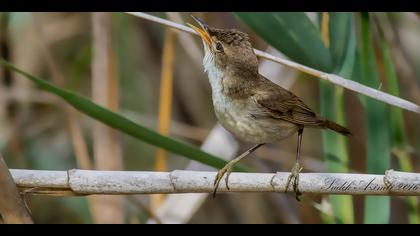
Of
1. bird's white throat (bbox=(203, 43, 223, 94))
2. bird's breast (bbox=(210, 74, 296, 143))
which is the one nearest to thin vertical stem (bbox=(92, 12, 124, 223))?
bird's white throat (bbox=(203, 43, 223, 94))

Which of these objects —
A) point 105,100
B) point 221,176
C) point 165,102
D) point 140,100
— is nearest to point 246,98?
point 221,176

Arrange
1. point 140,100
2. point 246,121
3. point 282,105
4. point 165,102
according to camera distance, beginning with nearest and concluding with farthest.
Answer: point 246,121 < point 282,105 < point 165,102 < point 140,100

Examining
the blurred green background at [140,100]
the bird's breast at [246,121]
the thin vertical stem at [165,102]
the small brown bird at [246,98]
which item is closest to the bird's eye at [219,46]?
the small brown bird at [246,98]

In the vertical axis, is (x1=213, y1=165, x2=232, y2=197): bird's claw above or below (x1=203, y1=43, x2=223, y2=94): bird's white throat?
below

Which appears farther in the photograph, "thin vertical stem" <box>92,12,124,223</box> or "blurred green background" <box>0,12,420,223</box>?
"blurred green background" <box>0,12,420,223</box>

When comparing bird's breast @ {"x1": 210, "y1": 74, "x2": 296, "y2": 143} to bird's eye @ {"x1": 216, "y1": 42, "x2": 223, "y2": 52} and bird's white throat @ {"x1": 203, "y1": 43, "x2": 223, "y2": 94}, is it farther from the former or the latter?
bird's eye @ {"x1": 216, "y1": 42, "x2": 223, "y2": 52}

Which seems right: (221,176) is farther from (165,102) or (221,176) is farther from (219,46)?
(165,102)

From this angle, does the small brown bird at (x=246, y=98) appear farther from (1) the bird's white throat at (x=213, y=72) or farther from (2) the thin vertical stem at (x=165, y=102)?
(2) the thin vertical stem at (x=165, y=102)

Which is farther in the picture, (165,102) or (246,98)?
Answer: (165,102)
